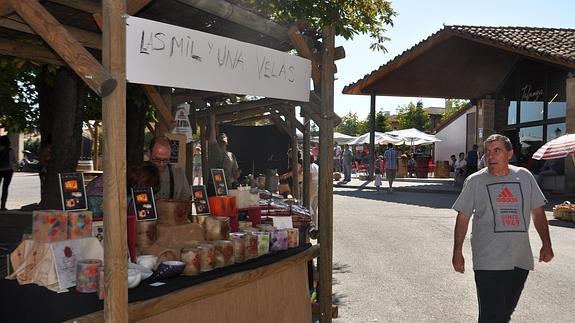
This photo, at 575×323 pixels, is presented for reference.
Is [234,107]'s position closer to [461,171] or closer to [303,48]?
[303,48]

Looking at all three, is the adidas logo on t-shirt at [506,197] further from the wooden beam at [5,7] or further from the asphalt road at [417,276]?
the wooden beam at [5,7]

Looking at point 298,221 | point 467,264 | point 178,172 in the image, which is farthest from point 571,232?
point 178,172

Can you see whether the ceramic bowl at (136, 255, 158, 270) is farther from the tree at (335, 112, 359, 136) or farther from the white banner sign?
the tree at (335, 112, 359, 136)

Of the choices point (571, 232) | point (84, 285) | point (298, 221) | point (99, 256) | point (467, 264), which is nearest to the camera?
Result: point (84, 285)

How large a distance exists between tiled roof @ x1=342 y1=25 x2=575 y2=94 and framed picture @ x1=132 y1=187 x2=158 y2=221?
Answer: 47.4ft

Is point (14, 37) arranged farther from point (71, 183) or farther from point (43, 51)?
point (71, 183)

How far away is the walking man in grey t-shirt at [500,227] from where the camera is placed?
356 cm

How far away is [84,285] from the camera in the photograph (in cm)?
275

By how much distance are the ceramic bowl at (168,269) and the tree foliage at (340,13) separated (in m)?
3.09

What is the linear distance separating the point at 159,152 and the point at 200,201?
0.73 m

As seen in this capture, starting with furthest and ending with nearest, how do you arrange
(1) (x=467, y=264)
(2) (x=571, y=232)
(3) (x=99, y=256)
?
(2) (x=571, y=232) → (1) (x=467, y=264) → (3) (x=99, y=256)

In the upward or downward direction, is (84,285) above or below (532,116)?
below

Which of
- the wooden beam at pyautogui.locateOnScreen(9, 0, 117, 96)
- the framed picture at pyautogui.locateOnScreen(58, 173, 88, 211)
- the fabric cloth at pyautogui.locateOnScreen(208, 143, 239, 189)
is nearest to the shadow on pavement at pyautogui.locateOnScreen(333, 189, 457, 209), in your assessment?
the fabric cloth at pyautogui.locateOnScreen(208, 143, 239, 189)

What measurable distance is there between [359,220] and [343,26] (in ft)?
17.5
